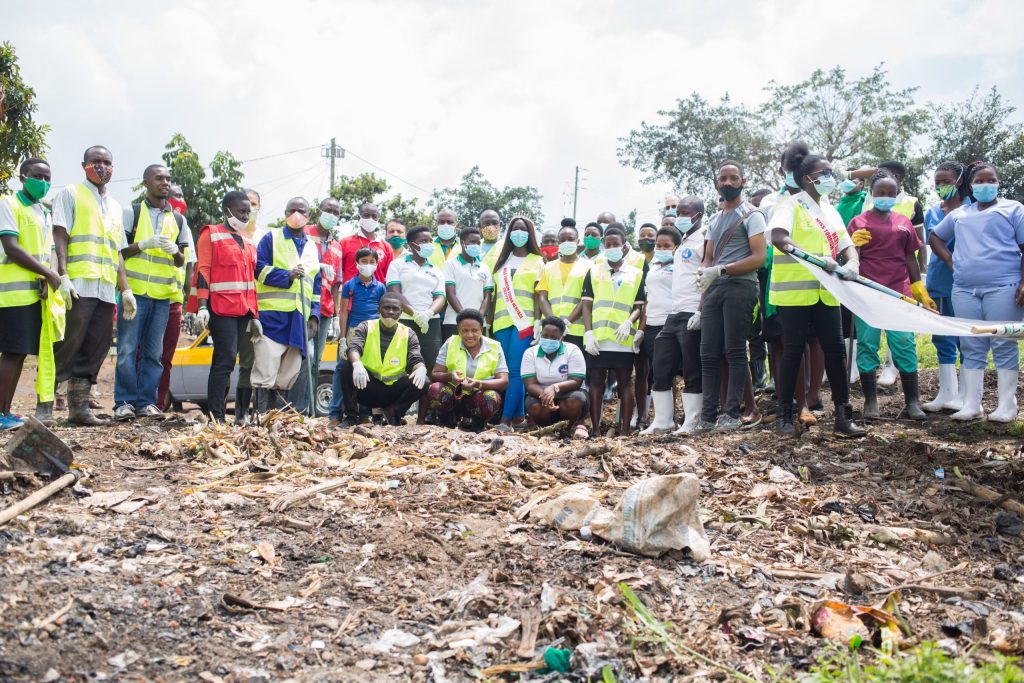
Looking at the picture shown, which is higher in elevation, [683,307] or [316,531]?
[683,307]

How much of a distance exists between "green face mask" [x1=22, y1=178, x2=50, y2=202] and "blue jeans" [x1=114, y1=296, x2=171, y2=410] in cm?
107

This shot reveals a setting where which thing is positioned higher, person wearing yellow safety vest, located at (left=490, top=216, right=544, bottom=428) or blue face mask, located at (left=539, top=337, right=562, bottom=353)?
person wearing yellow safety vest, located at (left=490, top=216, right=544, bottom=428)

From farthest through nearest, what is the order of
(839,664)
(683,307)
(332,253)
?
(332,253)
(683,307)
(839,664)

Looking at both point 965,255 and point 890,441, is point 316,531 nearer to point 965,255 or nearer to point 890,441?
point 890,441

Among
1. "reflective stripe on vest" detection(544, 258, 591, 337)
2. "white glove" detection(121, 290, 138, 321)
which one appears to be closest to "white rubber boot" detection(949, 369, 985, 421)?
"reflective stripe on vest" detection(544, 258, 591, 337)

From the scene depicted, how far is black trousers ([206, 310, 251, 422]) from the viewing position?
7207 millimetres

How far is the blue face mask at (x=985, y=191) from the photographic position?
21.5ft

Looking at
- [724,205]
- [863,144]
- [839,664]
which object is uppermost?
[863,144]

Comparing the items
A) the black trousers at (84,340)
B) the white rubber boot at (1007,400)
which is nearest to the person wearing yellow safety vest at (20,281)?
the black trousers at (84,340)

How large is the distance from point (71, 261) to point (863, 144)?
27.6 m

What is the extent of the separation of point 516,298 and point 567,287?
0.52 metres

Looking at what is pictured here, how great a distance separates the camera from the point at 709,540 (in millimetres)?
4148

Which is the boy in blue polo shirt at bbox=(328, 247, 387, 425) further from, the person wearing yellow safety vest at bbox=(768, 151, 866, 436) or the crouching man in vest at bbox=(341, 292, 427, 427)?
the person wearing yellow safety vest at bbox=(768, 151, 866, 436)

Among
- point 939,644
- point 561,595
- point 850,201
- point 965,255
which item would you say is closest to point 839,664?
point 939,644
